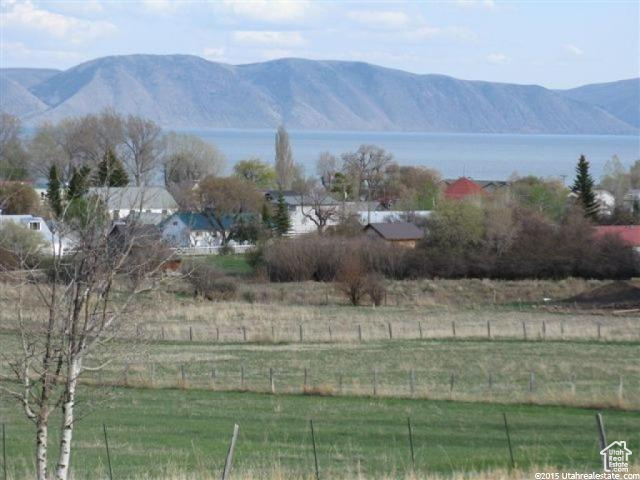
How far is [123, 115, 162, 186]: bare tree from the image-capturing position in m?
123

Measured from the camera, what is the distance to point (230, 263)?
263 feet

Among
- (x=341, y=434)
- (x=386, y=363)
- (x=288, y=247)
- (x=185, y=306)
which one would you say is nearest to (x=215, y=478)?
(x=341, y=434)

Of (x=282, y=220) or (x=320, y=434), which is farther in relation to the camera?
(x=282, y=220)

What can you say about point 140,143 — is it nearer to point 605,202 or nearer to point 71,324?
point 605,202

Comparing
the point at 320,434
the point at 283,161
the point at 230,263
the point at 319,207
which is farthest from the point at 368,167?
the point at 320,434

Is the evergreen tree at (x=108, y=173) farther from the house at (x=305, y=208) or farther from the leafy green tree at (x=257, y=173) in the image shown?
the leafy green tree at (x=257, y=173)

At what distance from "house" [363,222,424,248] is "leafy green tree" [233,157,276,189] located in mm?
49638

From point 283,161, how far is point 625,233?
65092mm

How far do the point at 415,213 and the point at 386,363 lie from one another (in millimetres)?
61289

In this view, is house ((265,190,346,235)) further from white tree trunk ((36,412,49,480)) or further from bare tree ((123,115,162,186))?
white tree trunk ((36,412,49,480))

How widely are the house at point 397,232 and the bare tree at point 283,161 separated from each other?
50.7 meters

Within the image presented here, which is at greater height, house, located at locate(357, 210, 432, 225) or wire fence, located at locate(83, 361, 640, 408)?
house, located at locate(357, 210, 432, 225)

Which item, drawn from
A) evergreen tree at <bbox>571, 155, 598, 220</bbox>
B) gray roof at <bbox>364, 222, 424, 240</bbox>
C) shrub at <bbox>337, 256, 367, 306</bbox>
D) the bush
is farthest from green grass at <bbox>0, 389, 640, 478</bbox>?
evergreen tree at <bbox>571, 155, 598, 220</bbox>

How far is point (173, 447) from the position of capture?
71.5ft
